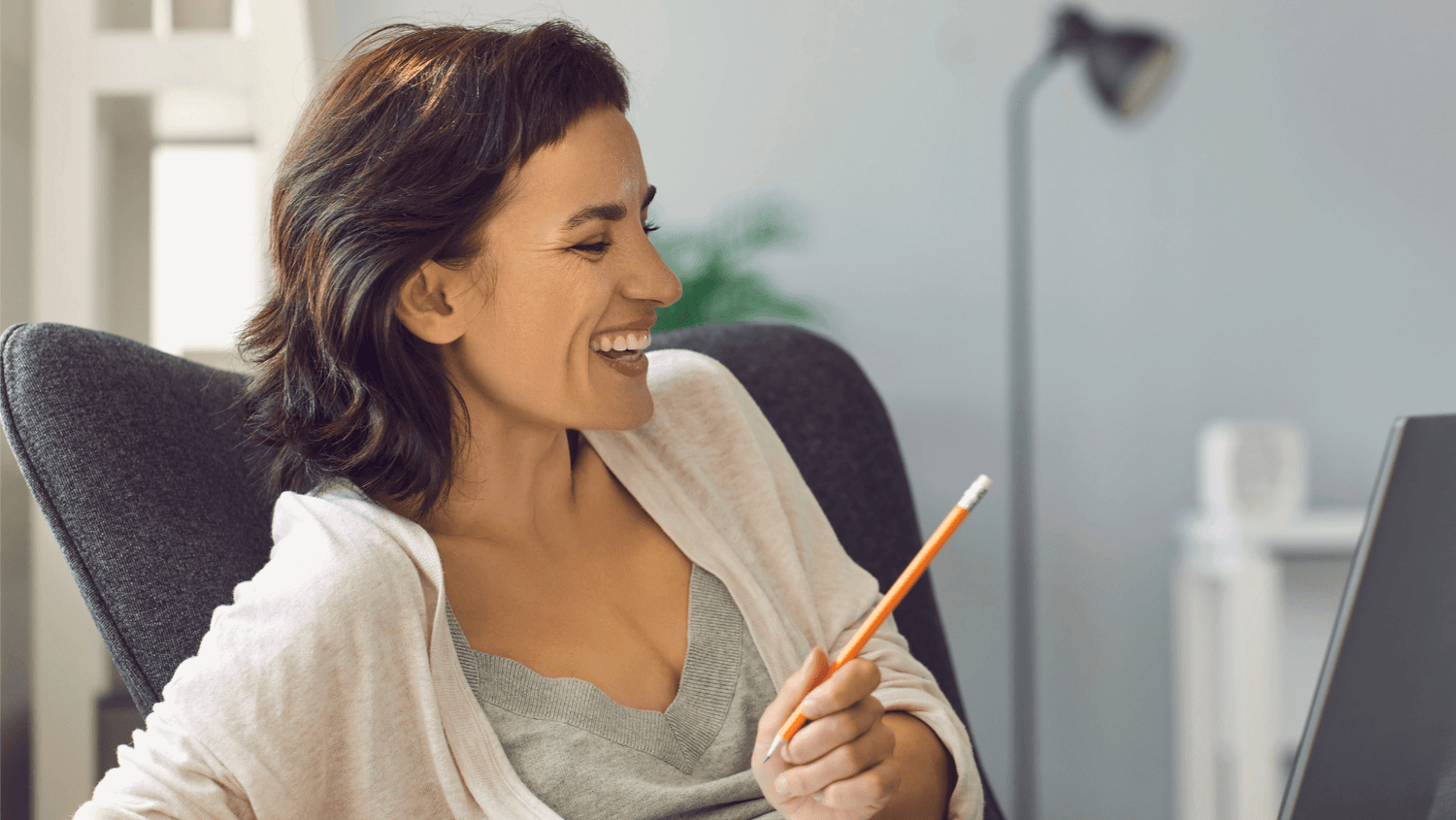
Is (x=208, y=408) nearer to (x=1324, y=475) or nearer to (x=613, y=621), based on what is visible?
(x=613, y=621)

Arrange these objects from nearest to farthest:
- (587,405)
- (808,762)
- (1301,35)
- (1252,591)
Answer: (808,762) < (587,405) < (1252,591) < (1301,35)

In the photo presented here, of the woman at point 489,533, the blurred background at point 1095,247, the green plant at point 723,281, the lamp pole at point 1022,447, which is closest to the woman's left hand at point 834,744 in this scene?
the woman at point 489,533

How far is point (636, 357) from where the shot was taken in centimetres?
83

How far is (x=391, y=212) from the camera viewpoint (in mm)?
745

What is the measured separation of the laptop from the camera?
0.44 metres

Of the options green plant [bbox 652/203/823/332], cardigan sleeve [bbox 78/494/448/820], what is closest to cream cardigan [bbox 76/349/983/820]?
cardigan sleeve [bbox 78/494/448/820]

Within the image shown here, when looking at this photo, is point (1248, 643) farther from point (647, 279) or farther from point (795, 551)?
point (647, 279)

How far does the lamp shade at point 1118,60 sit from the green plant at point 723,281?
1.92ft

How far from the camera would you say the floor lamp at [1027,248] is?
1843 millimetres

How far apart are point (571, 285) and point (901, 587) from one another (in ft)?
1.13

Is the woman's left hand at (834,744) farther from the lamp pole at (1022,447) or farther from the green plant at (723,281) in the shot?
the lamp pole at (1022,447)

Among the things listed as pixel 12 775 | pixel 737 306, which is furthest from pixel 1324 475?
pixel 12 775

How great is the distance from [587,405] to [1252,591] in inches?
48.7

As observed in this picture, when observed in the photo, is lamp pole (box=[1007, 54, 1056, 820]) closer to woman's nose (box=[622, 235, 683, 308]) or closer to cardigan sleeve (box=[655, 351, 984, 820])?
cardigan sleeve (box=[655, 351, 984, 820])
